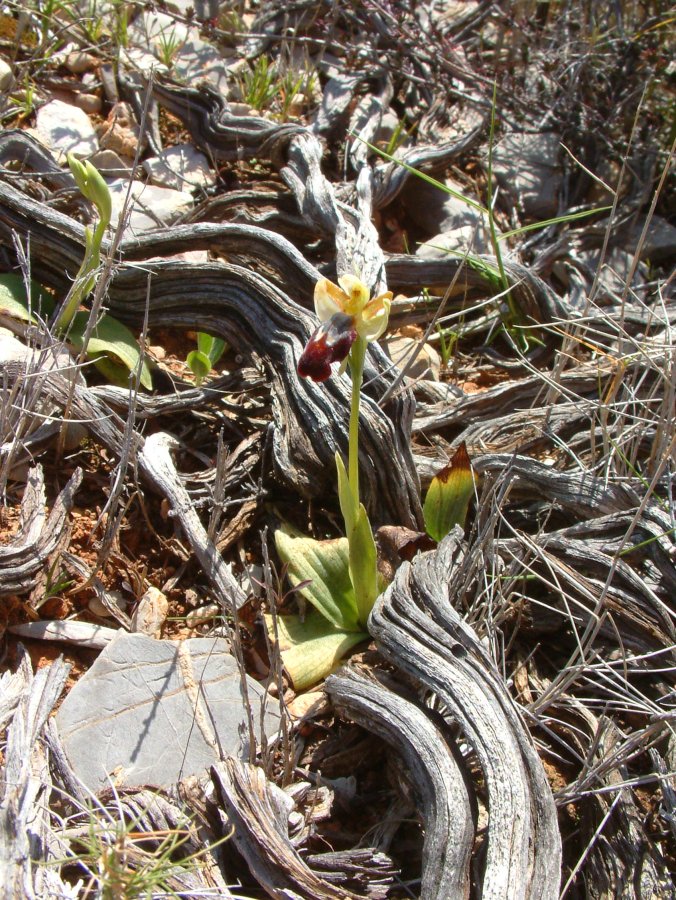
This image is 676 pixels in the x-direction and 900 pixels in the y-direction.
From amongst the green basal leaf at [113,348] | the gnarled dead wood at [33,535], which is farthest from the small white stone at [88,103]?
the gnarled dead wood at [33,535]

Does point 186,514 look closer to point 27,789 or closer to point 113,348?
point 113,348

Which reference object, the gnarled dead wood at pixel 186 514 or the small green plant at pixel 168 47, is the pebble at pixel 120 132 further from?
the gnarled dead wood at pixel 186 514

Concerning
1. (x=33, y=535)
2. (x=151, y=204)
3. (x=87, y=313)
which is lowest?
(x=33, y=535)

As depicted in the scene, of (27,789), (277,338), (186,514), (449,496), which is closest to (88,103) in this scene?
(277,338)

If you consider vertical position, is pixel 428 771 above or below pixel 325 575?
below

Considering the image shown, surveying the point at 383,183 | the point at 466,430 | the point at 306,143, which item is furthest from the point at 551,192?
the point at 466,430

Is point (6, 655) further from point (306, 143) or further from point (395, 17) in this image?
point (395, 17)
